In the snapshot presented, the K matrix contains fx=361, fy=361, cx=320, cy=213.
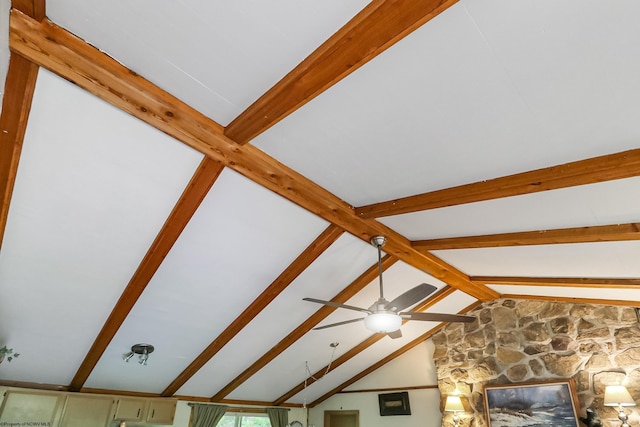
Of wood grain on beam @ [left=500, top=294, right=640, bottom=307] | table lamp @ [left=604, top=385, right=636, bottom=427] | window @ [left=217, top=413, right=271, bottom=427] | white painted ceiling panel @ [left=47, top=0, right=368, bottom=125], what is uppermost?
white painted ceiling panel @ [left=47, top=0, right=368, bottom=125]

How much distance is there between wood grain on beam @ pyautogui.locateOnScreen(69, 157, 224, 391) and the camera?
8.52ft

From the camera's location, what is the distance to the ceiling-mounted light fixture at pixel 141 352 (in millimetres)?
4062

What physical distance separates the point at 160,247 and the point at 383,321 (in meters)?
1.94

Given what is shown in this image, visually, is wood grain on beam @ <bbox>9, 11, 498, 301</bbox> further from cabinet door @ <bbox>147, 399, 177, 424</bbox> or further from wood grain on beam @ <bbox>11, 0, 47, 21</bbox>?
cabinet door @ <bbox>147, 399, 177, 424</bbox>

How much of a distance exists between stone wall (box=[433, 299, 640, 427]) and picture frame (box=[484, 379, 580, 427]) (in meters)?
0.11

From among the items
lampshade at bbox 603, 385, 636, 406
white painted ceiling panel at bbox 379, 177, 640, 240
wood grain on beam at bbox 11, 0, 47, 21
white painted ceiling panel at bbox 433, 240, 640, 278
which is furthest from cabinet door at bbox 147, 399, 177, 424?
lampshade at bbox 603, 385, 636, 406

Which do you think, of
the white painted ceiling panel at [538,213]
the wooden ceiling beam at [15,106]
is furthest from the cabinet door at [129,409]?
the white painted ceiling panel at [538,213]

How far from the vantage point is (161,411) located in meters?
5.05

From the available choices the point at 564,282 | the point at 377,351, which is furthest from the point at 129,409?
the point at 564,282

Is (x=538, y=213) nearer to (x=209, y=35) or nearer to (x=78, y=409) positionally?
(x=209, y=35)

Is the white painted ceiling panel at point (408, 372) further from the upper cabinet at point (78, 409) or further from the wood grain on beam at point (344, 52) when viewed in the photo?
the wood grain on beam at point (344, 52)

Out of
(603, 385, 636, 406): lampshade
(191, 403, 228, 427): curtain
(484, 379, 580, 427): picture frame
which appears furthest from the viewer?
(191, 403, 228, 427): curtain

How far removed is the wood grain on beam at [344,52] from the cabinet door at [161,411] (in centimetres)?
464

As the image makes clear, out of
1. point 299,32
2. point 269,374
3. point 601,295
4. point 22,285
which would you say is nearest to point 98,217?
point 22,285
